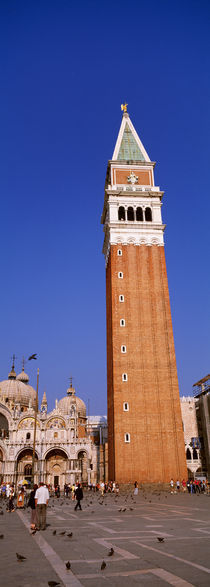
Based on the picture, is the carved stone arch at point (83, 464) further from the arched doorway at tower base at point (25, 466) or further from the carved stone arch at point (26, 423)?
the carved stone arch at point (26, 423)

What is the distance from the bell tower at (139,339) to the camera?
4366 cm

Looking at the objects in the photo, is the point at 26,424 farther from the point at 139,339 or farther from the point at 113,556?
the point at 113,556

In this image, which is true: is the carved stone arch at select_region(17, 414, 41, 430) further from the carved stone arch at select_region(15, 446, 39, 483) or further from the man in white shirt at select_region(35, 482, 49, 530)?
the man in white shirt at select_region(35, 482, 49, 530)

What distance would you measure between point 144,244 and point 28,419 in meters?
33.0

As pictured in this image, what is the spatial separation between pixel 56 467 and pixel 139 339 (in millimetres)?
28813

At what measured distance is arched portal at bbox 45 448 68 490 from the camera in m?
63.5

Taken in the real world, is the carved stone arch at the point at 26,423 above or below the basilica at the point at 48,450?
above

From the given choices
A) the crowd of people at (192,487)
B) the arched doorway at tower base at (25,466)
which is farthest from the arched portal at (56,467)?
the crowd of people at (192,487)

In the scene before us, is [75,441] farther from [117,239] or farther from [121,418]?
[117,239]

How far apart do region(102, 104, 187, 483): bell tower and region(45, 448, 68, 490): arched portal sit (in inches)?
741

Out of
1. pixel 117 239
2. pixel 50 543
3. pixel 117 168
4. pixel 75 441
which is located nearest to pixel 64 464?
pixel 75 441

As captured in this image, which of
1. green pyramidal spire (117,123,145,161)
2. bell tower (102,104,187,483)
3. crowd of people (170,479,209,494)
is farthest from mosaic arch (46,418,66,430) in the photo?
green pyramidal spire (117,123,145,161)

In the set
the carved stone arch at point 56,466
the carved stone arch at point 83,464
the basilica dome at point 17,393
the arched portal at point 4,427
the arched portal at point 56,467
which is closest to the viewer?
the carved stone arch at point 56,466

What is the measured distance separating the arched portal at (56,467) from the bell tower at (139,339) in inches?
741
